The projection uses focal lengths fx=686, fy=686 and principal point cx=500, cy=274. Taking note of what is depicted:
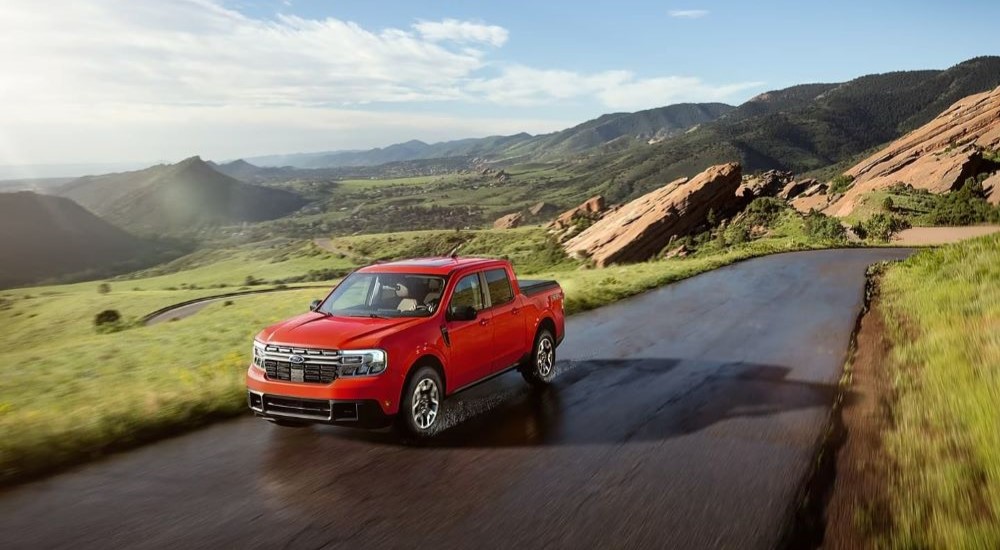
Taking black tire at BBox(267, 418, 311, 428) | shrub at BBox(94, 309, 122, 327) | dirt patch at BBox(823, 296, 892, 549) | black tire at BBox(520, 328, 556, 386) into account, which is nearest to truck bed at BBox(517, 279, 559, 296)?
black tire at BBox(520, 328, 556, 386)

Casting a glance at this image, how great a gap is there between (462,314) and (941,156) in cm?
7191

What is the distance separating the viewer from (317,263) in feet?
429

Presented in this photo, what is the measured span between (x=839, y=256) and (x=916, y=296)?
17.8 m

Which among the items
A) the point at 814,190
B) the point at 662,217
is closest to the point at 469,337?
the point at 662,217

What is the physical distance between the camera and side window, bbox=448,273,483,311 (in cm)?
814

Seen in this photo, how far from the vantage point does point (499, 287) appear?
9.10 m

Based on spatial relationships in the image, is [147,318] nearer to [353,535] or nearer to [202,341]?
[202,341]

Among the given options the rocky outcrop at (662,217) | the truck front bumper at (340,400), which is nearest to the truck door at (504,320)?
the truck front bumper at (340,400)

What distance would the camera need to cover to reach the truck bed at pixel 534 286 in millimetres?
9720

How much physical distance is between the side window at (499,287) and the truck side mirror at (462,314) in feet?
3.15

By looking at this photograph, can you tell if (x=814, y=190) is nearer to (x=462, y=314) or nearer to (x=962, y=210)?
(x=962, y=210)

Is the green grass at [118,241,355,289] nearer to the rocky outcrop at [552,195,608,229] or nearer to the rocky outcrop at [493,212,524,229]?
the rocky outcrop at [493,212,524,229]

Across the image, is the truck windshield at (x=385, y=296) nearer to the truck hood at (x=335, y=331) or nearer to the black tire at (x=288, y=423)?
the truck hood at (x=335, y=331)

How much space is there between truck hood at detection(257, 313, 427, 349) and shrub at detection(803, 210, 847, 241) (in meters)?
42.3
